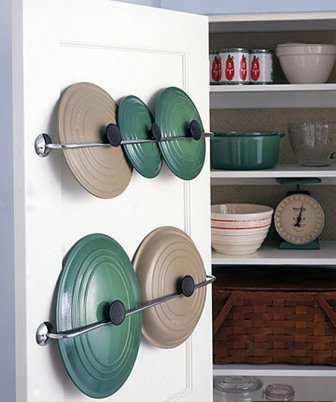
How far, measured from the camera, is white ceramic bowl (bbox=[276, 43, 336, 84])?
9.11ft

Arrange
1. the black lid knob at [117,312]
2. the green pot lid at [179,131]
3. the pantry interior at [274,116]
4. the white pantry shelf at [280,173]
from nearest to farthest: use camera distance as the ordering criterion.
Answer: the black lid knob at [117,312]
the green pot lid at [179,131]
the white pantry shelf at [280,173]
the pantry interior at [274,116]

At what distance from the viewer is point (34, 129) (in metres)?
1.66

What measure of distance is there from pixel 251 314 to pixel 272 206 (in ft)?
1.72

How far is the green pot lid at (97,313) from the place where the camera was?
172 centimetres

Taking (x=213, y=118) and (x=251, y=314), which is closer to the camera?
(x=251, y=314)

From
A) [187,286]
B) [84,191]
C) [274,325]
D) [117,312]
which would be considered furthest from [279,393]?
[84,191]

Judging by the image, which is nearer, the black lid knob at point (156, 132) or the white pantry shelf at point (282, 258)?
the black lid knob at point (156, 132)

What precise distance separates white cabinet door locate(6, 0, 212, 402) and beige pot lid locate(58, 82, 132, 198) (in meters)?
0.04

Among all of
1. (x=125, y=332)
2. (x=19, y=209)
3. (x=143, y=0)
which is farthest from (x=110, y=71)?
(x=143, y=0)

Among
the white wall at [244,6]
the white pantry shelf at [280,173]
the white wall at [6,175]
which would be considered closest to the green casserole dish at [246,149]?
the white pantry shelf at [280,173]

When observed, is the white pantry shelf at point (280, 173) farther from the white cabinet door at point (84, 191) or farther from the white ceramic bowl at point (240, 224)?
the white cabinet door at point (84, 191)

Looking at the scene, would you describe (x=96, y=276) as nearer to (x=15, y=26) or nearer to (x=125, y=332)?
(x=125, y=332)

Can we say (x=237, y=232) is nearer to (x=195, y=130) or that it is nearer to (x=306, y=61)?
(x=306, y=61)

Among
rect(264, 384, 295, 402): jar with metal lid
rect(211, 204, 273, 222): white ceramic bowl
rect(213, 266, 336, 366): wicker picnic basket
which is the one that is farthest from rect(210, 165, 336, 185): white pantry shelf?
rect(264, 384, 295, 402): jar with metal lid
